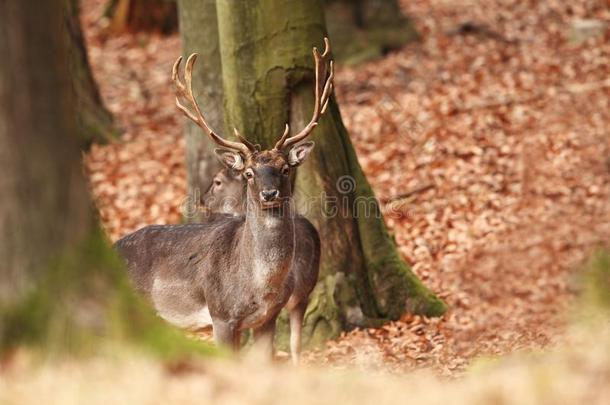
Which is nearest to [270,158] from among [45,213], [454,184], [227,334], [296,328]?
[227,334]

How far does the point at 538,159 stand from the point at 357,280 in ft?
13.3

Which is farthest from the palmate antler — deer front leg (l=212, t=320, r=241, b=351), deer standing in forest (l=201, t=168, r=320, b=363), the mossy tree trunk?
the mossy tree trunk

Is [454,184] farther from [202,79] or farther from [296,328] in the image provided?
[296,328]

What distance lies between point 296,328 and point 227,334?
0.88m

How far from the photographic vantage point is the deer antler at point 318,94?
9070 millimetres

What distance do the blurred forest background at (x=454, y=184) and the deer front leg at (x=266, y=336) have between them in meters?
0.59

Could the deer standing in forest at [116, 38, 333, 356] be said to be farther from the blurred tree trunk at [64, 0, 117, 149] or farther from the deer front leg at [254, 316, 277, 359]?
the blurred tree trunk at [64, 0, 117, 149]

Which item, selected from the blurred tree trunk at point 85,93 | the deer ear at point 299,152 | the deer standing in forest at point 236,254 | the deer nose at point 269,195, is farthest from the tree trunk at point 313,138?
the blurred tree trunk at point 85,93

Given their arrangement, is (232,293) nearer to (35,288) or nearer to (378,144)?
(35,288)

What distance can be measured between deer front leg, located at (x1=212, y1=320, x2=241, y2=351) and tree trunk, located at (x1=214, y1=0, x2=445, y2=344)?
1.45 m

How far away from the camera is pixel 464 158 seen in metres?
13.9

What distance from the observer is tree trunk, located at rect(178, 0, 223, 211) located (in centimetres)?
1272

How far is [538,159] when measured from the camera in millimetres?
13492

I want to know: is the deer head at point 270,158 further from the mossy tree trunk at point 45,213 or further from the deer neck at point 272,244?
the mossy tree trunk at point 45,213
